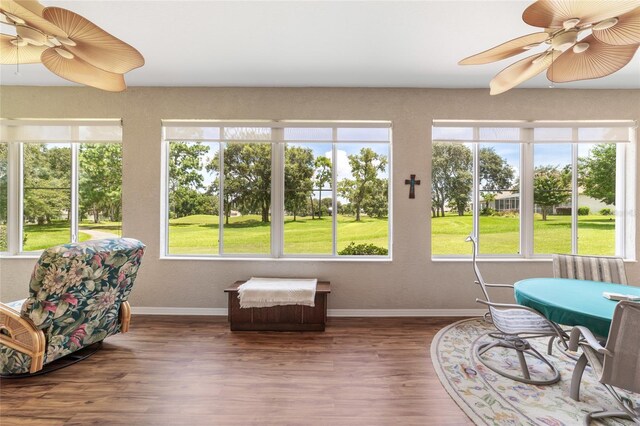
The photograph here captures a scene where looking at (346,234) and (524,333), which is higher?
(346,234)

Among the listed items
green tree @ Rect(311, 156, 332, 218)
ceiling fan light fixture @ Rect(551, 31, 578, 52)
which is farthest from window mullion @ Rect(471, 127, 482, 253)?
ceiling fan light fixture @ Rect(551, 31, 578, 52)

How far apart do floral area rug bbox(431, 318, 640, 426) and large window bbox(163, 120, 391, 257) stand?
159cm

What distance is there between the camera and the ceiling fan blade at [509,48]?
1.72m

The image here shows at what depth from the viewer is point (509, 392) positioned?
2.15m

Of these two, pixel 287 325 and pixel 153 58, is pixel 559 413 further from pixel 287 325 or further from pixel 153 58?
pixel 153 58

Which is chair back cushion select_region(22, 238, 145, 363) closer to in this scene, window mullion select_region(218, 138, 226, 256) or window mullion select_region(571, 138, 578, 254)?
window mullion select_region(218, 138, 226, 256)

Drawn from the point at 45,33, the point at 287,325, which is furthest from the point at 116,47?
the point at 287,325

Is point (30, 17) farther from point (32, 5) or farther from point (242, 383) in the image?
point (242, 383)

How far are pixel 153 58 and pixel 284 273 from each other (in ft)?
9.11

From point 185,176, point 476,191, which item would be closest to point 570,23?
point 476,191

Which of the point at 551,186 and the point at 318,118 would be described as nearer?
the point at 318,118

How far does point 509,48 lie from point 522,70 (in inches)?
15.4

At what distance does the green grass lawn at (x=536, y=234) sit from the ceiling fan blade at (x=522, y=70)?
6.25 ft

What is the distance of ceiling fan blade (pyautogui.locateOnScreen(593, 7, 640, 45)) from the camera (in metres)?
1.53
